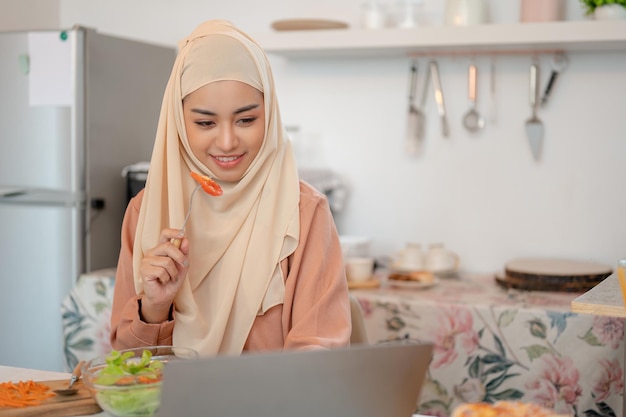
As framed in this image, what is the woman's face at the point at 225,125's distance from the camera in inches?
58.1

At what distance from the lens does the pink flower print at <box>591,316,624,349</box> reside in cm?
216

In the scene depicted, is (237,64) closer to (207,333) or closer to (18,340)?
(207,333)

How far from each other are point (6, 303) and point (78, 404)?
1755 mm

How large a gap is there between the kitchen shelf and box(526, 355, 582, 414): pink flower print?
96cm

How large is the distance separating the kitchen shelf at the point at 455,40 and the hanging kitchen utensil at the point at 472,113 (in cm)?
7

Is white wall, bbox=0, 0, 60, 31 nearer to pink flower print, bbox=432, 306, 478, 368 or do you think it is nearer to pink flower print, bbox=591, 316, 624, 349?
pink flower print, bbox=432, 306, 478, 368

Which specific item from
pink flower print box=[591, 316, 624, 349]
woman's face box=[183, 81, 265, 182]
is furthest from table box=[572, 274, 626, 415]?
pink flower print box=[591, 316, 624, 349]

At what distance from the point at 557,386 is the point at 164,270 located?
4.22 feet

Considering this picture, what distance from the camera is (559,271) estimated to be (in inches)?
97.4

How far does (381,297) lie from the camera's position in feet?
7.91

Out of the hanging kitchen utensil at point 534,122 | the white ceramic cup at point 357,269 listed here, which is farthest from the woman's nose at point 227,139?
the hanging kitchen utensil at point 534,122

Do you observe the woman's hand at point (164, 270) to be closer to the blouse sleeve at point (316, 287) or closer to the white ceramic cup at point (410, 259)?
the blouse sleeve at point (316, 287)

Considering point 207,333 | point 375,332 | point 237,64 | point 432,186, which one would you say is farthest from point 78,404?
point 432,186

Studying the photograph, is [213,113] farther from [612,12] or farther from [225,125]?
[612,12]
